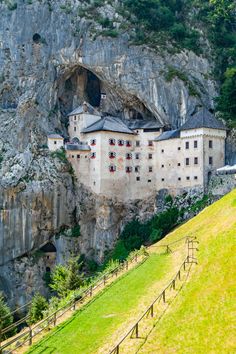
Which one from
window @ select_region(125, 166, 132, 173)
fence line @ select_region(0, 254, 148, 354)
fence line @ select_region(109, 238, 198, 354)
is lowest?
fence line @ select_region(0, 254, 148, 354)

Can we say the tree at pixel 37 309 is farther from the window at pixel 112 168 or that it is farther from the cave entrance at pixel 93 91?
the cave entrance at pixel 93 91

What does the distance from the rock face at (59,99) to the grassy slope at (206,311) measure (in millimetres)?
45737

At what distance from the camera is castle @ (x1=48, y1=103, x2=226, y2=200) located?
83438mm

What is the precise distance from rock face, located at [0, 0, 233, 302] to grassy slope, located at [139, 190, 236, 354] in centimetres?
4574

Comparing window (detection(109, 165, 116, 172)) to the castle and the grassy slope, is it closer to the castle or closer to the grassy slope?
the castle

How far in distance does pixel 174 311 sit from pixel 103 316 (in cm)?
621

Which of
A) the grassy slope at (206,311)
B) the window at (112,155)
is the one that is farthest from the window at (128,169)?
the grassy slope at (206,311)

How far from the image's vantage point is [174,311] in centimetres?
3391

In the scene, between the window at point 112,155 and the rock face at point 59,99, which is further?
the rock face at point 59,99

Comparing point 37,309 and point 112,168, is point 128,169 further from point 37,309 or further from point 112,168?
point 37,309

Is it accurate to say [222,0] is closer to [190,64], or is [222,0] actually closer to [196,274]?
[190,64]

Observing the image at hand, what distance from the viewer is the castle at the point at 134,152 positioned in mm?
83438

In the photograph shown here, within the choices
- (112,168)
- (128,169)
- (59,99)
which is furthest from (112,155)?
(59,99)

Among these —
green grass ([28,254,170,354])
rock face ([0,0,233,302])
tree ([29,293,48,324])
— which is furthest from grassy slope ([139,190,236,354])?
rock face ([0,0,233,302])
